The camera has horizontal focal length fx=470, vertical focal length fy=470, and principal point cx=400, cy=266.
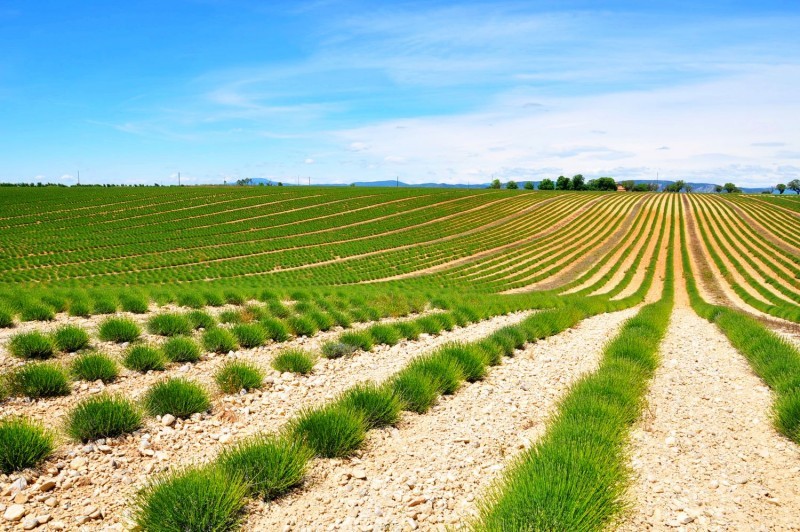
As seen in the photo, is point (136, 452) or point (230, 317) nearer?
point (136, 452)

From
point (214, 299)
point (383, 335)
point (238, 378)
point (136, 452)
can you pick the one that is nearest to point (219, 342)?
point (238, 378)

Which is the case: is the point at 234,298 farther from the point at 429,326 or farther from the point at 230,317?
the point at 429,326

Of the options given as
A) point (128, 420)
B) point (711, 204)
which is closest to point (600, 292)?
point (128, 420)

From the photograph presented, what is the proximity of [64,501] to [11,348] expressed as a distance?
17.3 feet

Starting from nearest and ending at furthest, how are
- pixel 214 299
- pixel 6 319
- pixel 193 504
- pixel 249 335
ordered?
pixel 193 504 → pixel 249 335 → pixel 6 319 → pixel 214 299

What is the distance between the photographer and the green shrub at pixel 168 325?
417 inches

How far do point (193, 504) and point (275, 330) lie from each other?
7.30 meters

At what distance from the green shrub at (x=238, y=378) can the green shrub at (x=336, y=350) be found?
2.23m

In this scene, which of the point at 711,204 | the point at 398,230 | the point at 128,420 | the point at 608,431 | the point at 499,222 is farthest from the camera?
the point at 711,204

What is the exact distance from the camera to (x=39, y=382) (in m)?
6.83

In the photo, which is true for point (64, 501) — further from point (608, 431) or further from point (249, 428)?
point (608, 431)

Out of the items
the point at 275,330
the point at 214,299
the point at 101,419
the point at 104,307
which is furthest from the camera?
the point at 214,299

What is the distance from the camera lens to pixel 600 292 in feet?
120

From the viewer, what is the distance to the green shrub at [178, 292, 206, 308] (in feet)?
49.8
